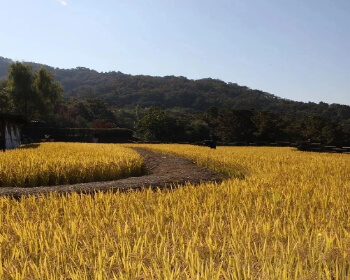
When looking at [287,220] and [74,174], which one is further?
[74,174]

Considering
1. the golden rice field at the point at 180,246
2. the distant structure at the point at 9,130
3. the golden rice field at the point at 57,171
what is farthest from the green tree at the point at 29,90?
the golden rice field at the point at 180,246

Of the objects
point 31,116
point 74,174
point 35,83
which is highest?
point 35,83

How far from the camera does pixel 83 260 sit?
3020 mm

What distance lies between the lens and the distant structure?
76.2 feet

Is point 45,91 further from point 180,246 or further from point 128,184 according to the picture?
point 180,246

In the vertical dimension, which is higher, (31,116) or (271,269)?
(31,116)

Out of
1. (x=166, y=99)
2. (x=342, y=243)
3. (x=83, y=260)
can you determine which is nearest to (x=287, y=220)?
(x=342, y=243)

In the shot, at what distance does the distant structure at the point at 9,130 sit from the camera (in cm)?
2323

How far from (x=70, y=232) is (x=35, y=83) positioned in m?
60.5

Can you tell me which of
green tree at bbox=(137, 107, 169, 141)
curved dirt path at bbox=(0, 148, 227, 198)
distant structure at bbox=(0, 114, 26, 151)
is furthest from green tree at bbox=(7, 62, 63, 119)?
curved dirt path at bbox=(0, 148, 227, 198)

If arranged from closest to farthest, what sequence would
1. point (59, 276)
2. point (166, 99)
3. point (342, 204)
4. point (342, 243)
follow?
point (59, 276)
point (342, 243)
point (342, 204)
point (166, 99)

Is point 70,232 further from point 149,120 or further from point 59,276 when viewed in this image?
point 149,120

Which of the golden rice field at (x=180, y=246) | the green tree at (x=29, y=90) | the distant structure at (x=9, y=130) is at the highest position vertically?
the green tree at (x=29, y=90)

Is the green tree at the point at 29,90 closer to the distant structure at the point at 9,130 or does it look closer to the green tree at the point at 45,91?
the green tree at the point at 45,91
